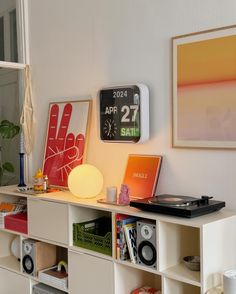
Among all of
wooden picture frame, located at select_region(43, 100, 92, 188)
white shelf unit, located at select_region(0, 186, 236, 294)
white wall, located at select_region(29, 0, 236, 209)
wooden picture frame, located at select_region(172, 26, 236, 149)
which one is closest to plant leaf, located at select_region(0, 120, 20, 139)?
white wall, located at select_region(29, 0, 236, 209)

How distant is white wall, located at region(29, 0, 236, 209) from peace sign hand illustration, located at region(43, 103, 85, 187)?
0.08 m

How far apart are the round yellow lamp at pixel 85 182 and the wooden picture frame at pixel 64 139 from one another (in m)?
0.26

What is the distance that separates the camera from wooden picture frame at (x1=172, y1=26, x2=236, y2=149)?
1.89 meters

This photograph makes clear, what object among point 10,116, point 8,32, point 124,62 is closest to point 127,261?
point 124,62

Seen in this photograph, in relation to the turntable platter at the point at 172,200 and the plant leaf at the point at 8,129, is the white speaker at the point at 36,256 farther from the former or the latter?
the turntable platter at the point at 172,200

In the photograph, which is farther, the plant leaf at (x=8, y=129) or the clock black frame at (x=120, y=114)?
the plant leaf at (x=8, y=129)

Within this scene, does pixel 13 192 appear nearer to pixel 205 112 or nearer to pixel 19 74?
pixel 19 74

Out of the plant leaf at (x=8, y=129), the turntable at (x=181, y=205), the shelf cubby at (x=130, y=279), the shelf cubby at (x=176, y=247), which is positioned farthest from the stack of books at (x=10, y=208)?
the shelf cubby at (x=176, y=247)

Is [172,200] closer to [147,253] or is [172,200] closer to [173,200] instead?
[173,200]

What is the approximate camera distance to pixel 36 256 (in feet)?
8.17

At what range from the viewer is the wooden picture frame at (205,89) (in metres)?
1.89

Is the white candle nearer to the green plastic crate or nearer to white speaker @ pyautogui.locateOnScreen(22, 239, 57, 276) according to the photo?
the green plastic crate

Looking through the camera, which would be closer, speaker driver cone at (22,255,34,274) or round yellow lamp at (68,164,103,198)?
round yellow lamp at (68,164,103,198)

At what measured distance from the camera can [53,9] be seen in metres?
2.71
